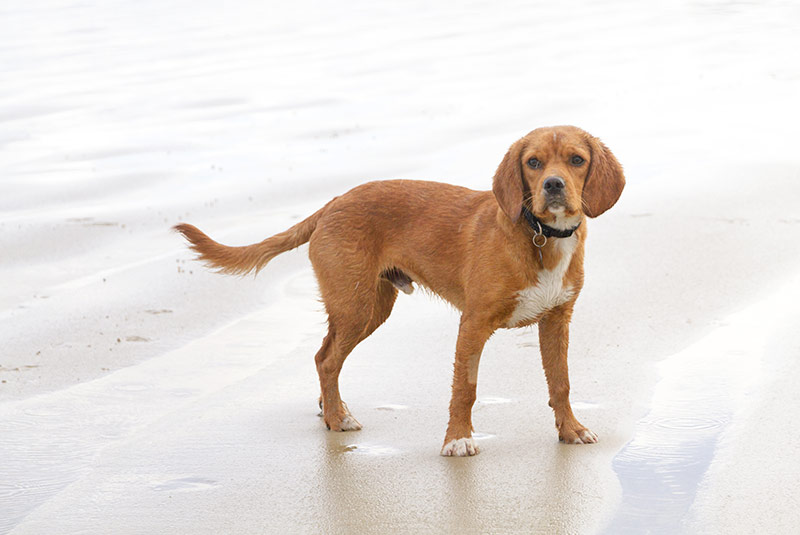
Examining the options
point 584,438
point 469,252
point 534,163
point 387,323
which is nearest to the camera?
point 534,163

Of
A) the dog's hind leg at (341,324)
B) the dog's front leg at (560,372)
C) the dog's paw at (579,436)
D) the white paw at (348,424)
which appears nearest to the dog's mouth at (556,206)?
the dog's front leg at (560,372)

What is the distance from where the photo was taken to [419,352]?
6.14m

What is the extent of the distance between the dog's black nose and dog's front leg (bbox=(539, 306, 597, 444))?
0.67m

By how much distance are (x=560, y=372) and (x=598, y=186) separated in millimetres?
873

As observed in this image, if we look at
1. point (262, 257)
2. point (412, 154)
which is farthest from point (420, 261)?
point (412, 154)

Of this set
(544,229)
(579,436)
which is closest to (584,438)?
(579,436)

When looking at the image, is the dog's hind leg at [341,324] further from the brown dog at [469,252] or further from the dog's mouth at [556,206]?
the dog's mouth at [556,206]

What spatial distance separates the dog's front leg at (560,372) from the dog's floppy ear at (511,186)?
0.54m

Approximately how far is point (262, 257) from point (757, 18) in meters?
14.6

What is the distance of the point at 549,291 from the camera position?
15.4ft

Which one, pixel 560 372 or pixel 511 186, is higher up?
pixel 511 186

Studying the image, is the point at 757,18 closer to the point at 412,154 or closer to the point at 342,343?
the point at 412,154

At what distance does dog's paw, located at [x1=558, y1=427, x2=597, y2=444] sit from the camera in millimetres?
4810

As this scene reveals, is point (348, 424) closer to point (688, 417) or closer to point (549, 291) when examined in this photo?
point (549, 291)
